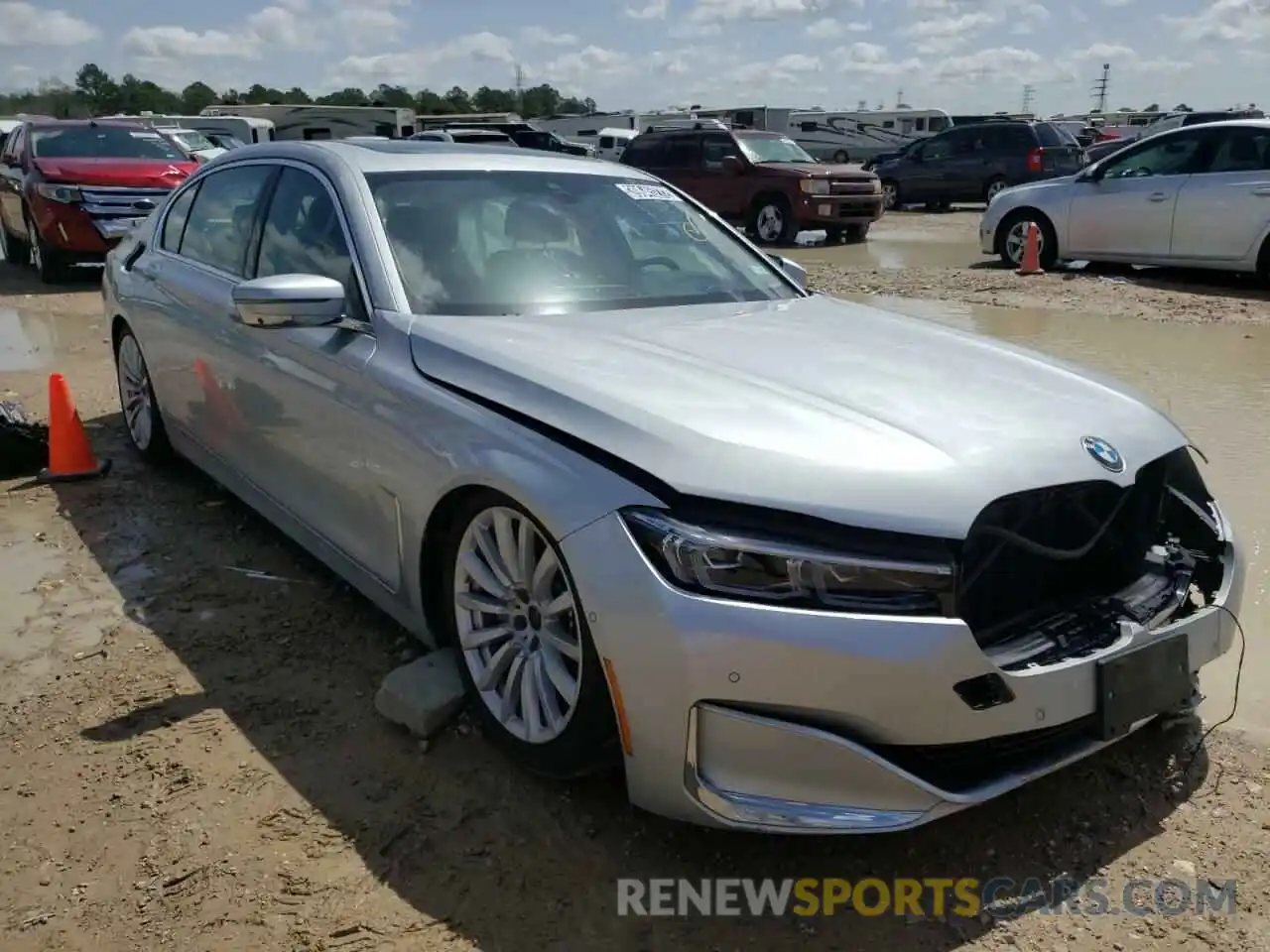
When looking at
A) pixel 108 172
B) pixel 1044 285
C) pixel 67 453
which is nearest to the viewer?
pixel 67 453

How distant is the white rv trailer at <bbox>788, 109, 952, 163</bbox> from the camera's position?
39281 mm

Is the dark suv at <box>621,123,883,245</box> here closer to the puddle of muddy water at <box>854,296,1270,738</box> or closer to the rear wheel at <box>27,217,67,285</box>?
the puddle of muddy water at <box>854,296,1270,738</box>

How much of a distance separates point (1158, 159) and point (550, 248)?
9.83 metres

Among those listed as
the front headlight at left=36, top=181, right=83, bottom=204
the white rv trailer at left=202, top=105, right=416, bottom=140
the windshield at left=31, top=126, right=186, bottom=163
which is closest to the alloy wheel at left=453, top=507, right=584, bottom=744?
the front headlight at left=36, top=181, right=83, bottom=204

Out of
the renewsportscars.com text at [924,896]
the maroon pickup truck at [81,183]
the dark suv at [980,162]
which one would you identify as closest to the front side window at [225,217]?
the renewsportscars.com text at [924,896]

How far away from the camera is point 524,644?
2873mm

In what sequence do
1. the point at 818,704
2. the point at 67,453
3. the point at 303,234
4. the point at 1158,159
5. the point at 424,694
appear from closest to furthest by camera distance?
the point at 818,704
the point at 424,694
the point at 303,234
the point at 67,453
the point at 1158,159

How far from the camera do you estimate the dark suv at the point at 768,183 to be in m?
16.7

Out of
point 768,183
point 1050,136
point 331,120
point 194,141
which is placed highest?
point 331,120

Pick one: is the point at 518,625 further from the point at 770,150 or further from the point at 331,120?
the point at 331,120

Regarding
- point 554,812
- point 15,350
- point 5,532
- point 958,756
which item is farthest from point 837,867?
point 15,350

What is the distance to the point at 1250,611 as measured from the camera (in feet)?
12.9

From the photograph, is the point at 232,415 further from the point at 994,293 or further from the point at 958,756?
the point at 994,293

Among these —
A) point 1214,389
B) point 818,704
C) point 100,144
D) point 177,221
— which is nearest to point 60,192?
point 100,144
